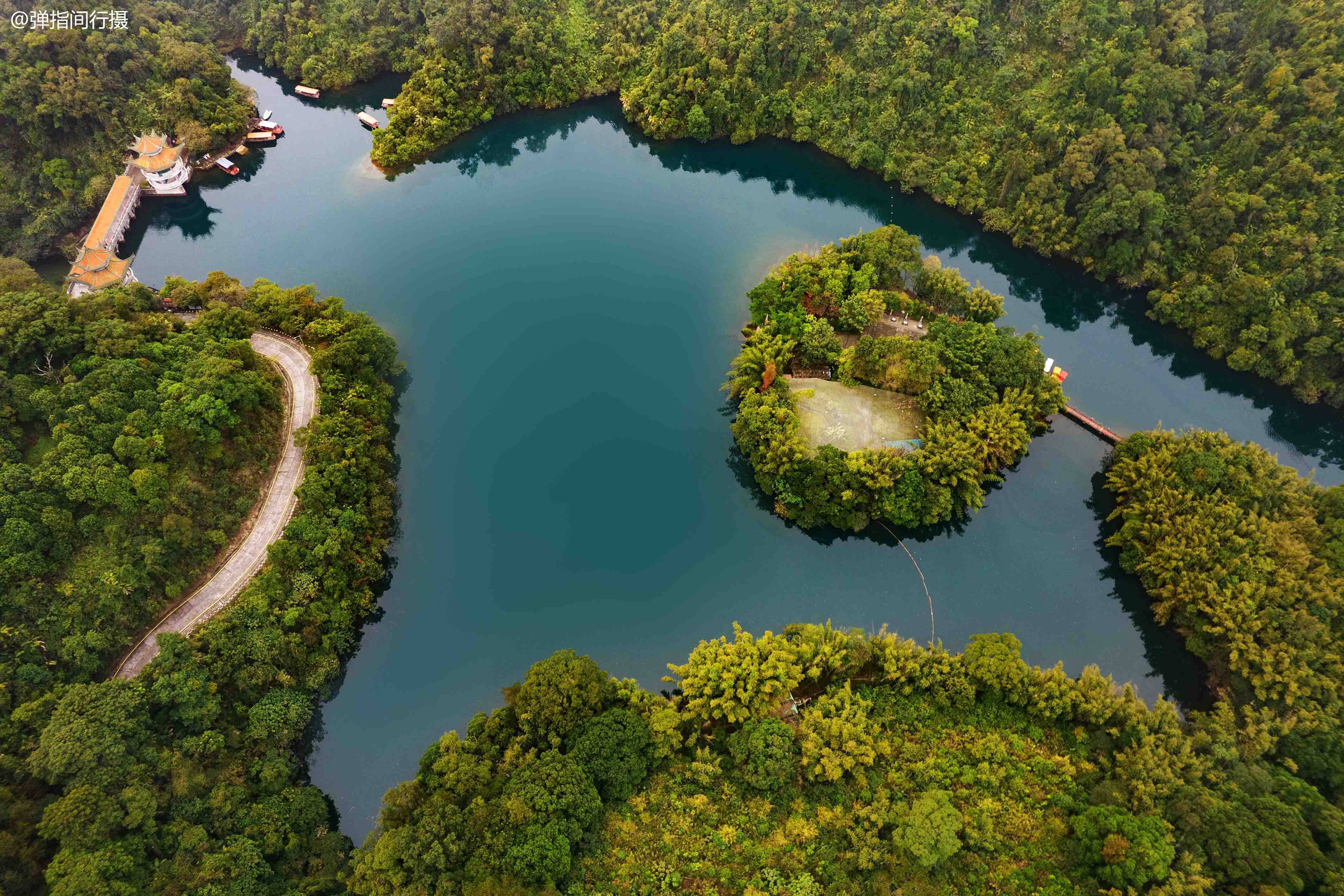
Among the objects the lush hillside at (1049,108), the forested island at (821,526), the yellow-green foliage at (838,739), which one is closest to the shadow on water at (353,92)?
the lush hillside at (1049,108)

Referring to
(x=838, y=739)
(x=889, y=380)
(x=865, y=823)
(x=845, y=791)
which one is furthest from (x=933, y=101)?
(x=865, y=823)

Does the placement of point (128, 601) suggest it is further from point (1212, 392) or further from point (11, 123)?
point (1212, 392)

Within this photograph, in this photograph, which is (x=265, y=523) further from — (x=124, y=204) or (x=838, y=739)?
(x=124, y=204)

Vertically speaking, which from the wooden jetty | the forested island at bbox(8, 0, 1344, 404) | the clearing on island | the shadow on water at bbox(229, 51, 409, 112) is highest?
the forested island at bbox(8, 0, 1344, 404)

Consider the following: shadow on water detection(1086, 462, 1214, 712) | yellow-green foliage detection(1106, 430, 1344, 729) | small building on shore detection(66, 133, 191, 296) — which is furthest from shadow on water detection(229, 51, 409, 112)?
shadow on water detection(1086, 462, 1214, 712)

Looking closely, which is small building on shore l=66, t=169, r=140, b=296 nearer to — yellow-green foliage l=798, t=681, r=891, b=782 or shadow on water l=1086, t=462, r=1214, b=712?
yellow-green foliage l=798, t=681, r=891, b=782

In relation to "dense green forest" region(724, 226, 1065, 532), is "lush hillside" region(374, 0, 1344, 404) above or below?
above
